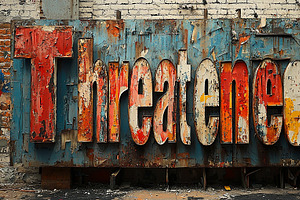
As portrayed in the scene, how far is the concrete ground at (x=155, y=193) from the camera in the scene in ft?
13.0

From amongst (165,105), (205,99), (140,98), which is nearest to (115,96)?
(140,98)

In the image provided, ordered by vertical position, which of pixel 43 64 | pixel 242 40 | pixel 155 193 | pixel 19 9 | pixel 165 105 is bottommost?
pixel 155 193

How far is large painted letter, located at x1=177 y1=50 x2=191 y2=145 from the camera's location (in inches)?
163

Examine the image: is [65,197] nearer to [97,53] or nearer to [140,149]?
[140,149]

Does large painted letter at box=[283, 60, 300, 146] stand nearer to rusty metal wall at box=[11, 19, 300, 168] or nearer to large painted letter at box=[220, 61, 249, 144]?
rusty metal wall at box=[11, 19, 300, 168]

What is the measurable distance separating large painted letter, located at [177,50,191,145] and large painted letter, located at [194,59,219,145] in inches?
5.1

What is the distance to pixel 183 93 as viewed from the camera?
13.7ft

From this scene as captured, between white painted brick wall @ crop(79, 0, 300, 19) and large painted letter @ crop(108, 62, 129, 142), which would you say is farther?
white painted brick wall @ crop(79, 0, 300, 19)

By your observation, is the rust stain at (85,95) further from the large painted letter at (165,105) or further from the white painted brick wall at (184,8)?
the white painted brick wall at (184,8)

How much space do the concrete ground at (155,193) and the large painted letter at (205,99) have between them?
2.41 feet

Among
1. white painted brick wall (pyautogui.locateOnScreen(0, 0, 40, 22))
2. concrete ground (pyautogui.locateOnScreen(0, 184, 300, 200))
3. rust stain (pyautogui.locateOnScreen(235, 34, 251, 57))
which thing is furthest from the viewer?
white painted brick wall (pyautogui.locateOnScreen(0, 0, 40, 22))

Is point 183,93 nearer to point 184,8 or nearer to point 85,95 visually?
point 85,95

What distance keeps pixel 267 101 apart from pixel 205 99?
0.86m

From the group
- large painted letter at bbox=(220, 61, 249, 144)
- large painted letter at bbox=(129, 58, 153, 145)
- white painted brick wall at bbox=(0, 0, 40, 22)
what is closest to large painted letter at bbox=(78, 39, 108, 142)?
large painted letter at bbox=(129, 58, 153, 145)
